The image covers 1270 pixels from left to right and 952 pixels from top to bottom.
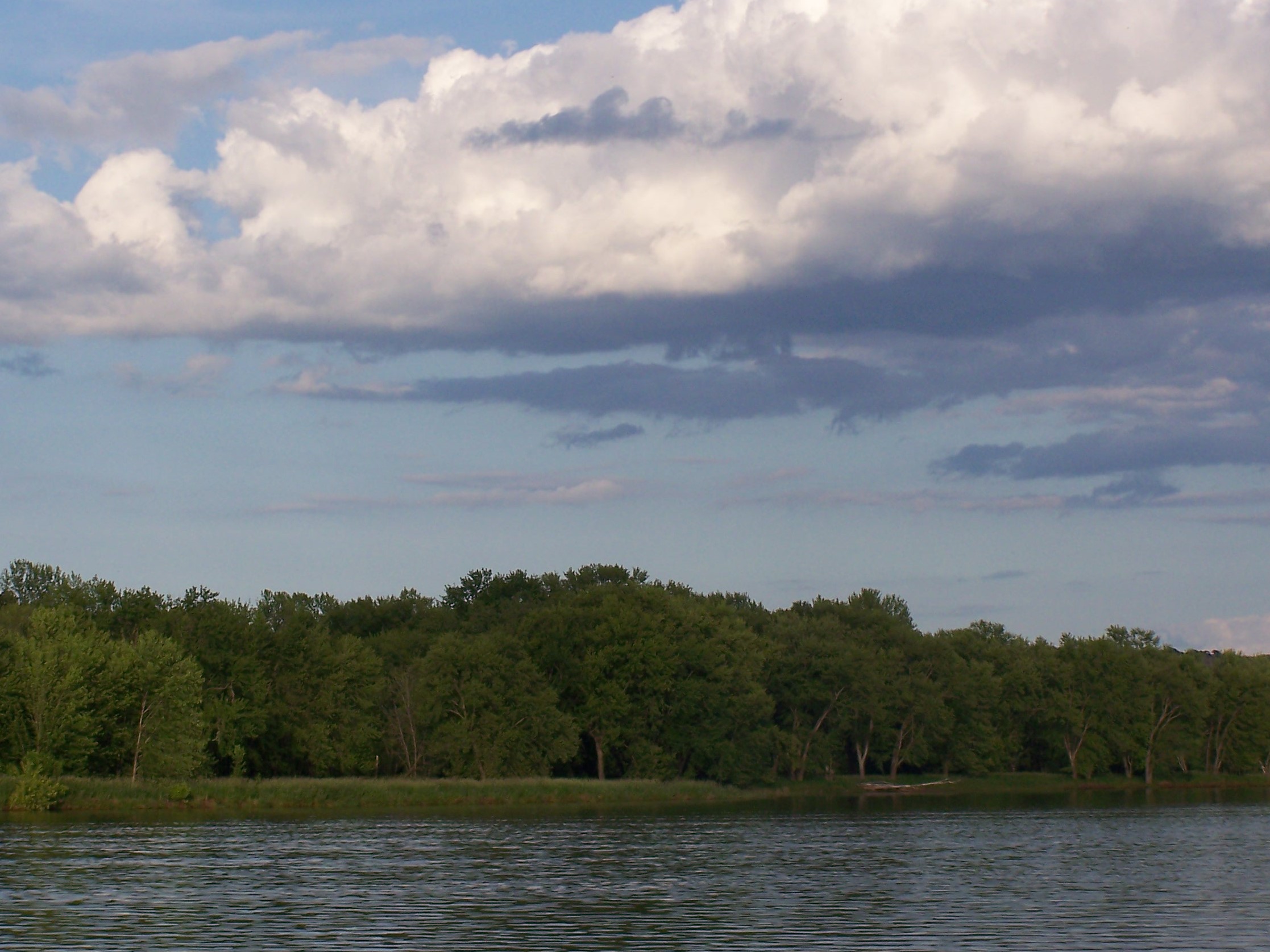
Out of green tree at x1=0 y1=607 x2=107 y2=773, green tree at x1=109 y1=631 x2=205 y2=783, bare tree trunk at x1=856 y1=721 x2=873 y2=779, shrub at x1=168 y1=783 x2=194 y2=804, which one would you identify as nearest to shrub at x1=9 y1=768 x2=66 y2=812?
green tree at x1=0 y1=607 x2=107 y2=773

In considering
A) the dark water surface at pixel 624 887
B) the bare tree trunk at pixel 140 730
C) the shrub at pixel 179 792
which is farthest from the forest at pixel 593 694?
the dark water surface at pixel 624 887

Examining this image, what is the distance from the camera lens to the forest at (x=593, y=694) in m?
90.2

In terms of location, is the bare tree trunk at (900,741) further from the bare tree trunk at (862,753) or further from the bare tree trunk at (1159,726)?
the bare tree trunk at (1159,726)

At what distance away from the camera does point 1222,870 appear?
49.2 metres

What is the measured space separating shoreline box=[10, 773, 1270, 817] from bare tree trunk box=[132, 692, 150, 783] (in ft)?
11.1

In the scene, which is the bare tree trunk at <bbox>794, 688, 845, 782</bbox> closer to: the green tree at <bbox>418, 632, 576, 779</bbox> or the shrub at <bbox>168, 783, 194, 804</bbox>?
the green tree at <bbox>418, 632, 576, 779</bbox>

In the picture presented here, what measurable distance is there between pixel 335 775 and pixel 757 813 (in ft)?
128

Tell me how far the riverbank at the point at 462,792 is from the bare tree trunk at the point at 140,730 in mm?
3542

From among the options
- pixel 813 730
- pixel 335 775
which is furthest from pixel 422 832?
pixel 813 730

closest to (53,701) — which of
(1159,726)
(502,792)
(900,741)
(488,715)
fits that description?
(502,792)

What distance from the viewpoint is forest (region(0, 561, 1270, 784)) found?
9025 centimetres

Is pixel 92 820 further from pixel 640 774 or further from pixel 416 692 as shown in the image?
pixel 640 774

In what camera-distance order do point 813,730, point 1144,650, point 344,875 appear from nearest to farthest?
point 344,875 < point 813,730 < point 1144,650

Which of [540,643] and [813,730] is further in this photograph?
[813,730]
